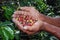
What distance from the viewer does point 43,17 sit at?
1.50 m

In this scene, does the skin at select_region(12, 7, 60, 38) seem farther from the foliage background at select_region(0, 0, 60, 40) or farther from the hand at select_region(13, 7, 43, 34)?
the foliage background at select_region(0, 0, 60, 40)

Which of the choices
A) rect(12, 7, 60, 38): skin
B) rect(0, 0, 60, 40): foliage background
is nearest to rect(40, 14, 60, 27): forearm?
rect(12, 7, 60, 38): skin

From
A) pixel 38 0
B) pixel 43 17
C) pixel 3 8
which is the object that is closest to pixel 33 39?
pixel 38 0

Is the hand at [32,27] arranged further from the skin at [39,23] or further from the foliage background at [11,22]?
the foliage background at [11,22]

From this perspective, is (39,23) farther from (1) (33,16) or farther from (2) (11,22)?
(2) (11,22)

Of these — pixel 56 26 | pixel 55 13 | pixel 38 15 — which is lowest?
pixel 55 13

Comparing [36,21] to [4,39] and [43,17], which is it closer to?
[43,17]

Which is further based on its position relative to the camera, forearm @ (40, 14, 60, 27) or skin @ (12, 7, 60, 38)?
forearm @ (40, 14, 60, 27)

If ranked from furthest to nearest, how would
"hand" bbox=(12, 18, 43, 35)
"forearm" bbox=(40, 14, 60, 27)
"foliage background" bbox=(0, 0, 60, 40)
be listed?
"forearm" bbox=(40, 14, 60, 27) → "foliage background" bbox=(0, 0, 60, 40) → "hand" bbox=(12, 18, 43, 35)

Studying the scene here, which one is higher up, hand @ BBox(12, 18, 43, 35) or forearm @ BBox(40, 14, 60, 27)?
hand @ BBox(12, 18, 43, 35)

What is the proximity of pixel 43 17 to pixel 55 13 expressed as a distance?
143cm

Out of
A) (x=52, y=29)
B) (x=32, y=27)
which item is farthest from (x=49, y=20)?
(x=32, y=27)

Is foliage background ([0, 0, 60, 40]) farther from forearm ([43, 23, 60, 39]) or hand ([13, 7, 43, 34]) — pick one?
forearm ([43, 23, 60, 39])

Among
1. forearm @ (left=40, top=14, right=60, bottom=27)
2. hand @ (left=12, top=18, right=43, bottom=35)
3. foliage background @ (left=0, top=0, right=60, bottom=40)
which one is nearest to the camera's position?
hand @ (left=12, top=18, right=43, bottom=35)
